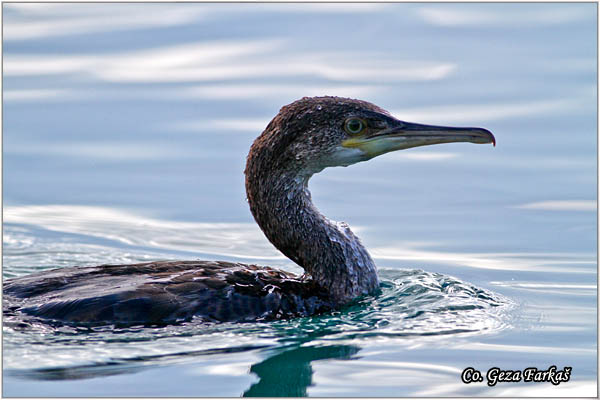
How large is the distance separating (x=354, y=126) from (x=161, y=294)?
75.7 inches

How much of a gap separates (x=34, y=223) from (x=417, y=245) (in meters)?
3.50

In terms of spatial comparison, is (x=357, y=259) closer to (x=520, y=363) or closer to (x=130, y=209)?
(x=520, y=363)

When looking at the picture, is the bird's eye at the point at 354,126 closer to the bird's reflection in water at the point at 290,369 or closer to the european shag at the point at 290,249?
the european shag at the point at 290,249

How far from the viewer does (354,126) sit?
28.9 feet

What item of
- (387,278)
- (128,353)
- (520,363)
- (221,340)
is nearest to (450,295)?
(387,278)

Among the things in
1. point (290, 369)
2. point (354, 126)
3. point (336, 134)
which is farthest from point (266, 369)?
point (354, 126)

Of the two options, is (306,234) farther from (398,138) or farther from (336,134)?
(398,138)

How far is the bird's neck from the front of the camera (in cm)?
875

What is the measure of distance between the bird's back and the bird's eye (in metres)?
1.15

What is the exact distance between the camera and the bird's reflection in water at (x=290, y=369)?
7.25 m

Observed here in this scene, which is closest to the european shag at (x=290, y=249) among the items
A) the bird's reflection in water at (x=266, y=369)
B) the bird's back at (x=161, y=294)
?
the bird's back at (x=161, y=294)

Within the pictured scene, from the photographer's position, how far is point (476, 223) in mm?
10961

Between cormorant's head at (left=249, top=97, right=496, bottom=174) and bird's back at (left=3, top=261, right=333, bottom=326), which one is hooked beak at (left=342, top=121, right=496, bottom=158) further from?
bird's back at (left=3, top=261, right=333, bottom=326)

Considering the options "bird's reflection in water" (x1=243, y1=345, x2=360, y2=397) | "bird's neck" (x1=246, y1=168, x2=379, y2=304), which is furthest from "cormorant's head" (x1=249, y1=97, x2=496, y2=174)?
"bird's reflection in water" (x1=243, y1=345, x2=360, y2=397)
